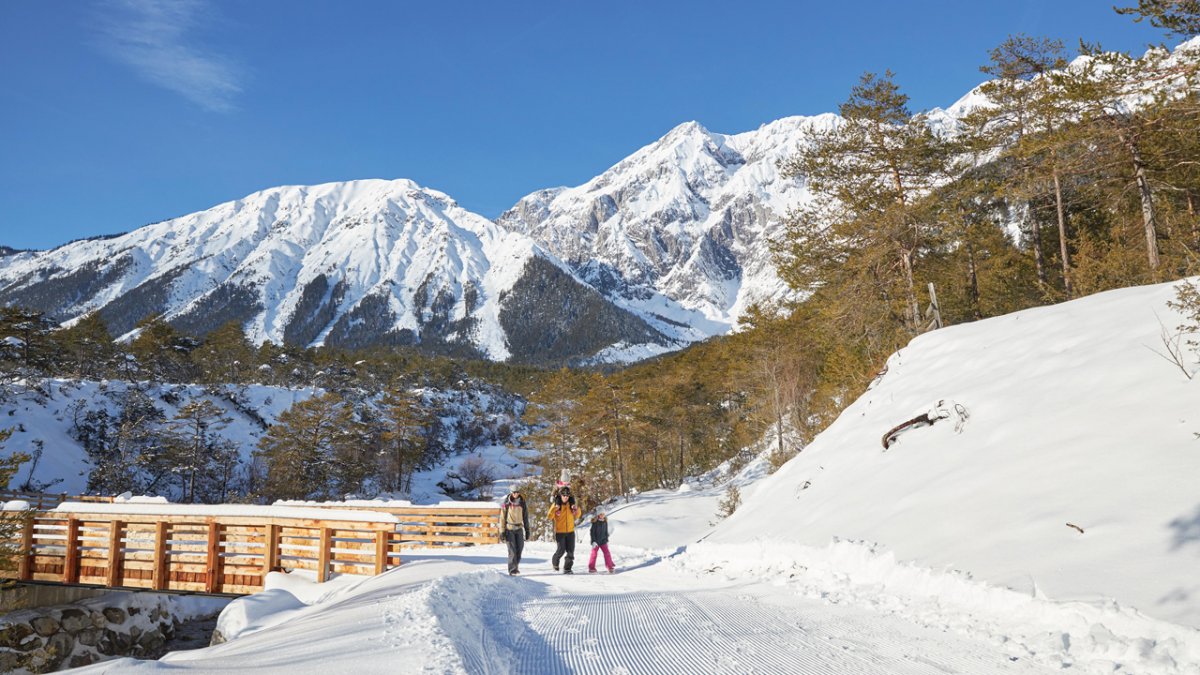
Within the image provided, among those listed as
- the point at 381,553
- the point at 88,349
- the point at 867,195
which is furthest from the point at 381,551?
the point at 88,349

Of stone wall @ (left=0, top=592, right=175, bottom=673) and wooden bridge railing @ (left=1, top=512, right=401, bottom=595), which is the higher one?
wooden bridge railing @ (left=1, top=512, right=401, bottom=595)

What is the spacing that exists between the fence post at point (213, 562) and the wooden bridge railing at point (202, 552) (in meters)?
0.02

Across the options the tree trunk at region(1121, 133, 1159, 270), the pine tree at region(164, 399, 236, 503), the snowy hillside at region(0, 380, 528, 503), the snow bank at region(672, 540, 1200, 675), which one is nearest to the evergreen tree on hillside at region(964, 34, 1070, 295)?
the tree trunk at region(1121, 133, 1159, 270)

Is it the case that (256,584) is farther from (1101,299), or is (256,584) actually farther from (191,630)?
(1101,299)

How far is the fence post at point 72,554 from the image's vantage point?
1493cm

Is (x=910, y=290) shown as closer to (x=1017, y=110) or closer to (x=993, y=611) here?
(x=1017, y=110)

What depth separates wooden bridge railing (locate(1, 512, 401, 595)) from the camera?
12.1 meters

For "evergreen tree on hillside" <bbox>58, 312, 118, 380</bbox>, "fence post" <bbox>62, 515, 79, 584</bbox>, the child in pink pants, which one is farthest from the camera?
"evergreen tree on hillside" <bbox>58, 312, 118, 380</bbox>

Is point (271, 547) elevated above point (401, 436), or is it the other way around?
point (401, 436)

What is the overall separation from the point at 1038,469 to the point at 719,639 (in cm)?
505

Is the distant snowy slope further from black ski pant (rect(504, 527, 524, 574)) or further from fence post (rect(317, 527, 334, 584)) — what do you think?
fence post (rect(317, 527, 334, 584))

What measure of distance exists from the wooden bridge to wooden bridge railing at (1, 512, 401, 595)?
0.02 m

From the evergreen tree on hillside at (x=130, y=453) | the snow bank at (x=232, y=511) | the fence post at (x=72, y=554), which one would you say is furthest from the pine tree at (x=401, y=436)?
the snow bank at (x=232, y=511)

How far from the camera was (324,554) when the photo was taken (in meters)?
11.8
